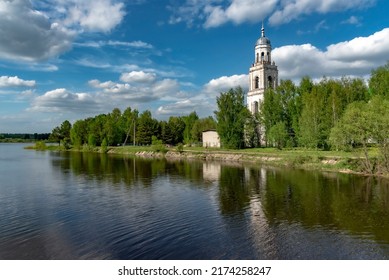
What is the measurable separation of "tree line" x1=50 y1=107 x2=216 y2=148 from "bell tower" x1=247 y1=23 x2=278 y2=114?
20.2 m

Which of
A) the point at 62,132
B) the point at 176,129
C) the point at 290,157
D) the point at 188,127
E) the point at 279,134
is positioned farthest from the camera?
the point at 62,132

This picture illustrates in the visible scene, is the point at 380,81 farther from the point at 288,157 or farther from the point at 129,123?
the point at 129,123

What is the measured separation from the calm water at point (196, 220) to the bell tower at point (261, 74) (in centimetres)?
4867

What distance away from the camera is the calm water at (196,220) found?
15.3 meters

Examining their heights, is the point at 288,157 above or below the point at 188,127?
below

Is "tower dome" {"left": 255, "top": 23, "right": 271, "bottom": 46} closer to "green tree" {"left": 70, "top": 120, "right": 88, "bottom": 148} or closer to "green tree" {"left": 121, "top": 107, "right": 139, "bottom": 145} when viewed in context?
"green tree" {"left": 121, "top": 107, "right": 139, "bottom": 145}

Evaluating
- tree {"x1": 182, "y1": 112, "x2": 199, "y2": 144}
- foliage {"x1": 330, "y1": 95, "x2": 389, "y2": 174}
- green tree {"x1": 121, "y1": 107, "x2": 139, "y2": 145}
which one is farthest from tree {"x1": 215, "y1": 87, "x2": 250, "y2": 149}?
green tree {"x1": 121, "y1": 107, "x2": 139, "y2": 145}

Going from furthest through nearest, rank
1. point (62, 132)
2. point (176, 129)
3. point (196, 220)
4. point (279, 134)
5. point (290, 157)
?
1. point (62, 132)
2. point (176, 129)
3. point (279, 134)
4. point (290, 157)
5. point (196, 220)

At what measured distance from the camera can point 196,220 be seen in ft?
67.4

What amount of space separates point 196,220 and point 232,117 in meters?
55.0

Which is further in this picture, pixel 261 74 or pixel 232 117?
pixel 261 74

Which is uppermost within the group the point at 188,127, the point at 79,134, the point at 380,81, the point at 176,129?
the point at 380,81

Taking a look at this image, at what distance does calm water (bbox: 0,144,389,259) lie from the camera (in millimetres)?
15336

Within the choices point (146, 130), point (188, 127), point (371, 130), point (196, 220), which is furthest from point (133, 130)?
point (196, 220)
